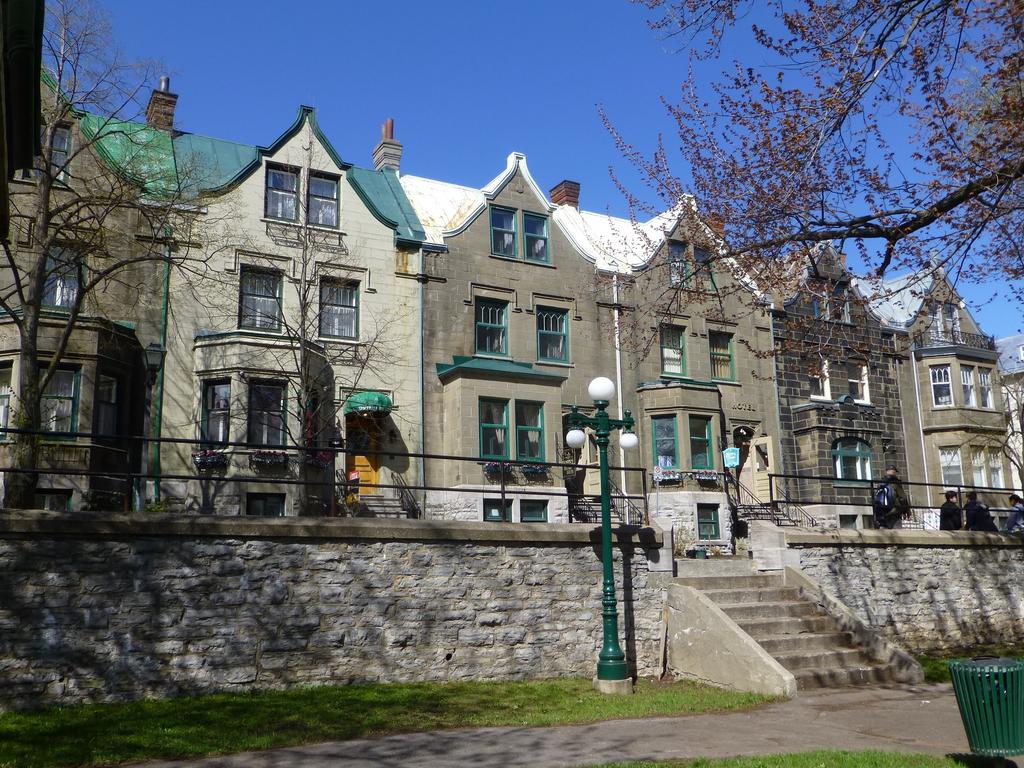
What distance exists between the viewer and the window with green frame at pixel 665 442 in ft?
84.5

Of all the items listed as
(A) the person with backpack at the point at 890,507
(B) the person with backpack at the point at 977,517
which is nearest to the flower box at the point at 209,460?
(A) the person with backpack at the point at 890,507

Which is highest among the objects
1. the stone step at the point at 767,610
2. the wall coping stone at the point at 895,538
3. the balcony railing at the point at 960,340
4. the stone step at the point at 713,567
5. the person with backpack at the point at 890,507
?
the balcony railing at the point at 960,340

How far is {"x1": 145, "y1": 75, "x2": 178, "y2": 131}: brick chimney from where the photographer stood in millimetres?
23891

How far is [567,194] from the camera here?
3020cm

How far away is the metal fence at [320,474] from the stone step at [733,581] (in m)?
2.28

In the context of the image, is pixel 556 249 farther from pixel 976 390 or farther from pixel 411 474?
pixel 976 390

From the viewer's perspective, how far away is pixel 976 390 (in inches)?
1299

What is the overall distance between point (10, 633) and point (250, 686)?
9.80 feet

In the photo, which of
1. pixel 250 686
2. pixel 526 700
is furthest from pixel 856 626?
pixel 250 686

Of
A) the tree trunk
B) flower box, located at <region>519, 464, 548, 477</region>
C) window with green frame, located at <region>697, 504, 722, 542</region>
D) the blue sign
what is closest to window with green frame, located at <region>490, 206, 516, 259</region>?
flower box, located at <region>519, 464, 548, 477</region>

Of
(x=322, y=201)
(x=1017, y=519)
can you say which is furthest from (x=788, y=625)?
(x=322, y=201)

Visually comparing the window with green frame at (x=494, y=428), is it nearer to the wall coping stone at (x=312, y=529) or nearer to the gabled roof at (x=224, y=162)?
the gabled roof at (x=224, y=162)

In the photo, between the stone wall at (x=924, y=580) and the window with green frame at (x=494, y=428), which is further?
the window with green frame at (x=494, y=428)

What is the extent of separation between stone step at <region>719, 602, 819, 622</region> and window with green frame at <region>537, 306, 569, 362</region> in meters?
11.3
